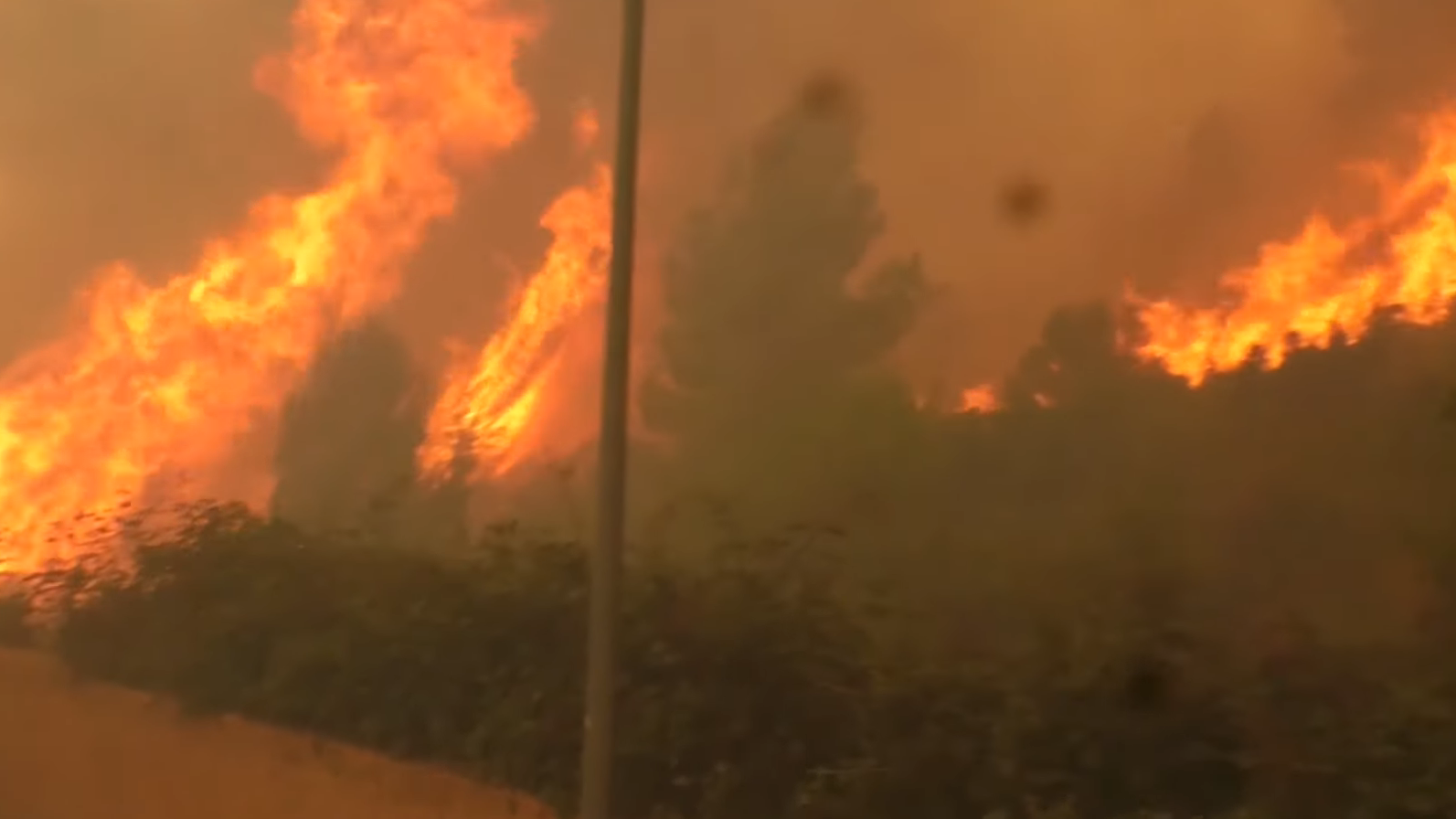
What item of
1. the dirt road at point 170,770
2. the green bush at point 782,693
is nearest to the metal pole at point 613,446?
the green bush at point 782,693

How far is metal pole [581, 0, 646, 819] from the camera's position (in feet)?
26.2

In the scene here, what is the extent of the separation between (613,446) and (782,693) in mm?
3031

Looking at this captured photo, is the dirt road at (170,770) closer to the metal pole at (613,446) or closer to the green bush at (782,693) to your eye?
the green bush at (782,693)

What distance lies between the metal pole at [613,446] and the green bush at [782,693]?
221cm

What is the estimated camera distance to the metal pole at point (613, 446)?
7.99m

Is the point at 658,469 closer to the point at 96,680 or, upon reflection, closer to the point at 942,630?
the point at 942,630

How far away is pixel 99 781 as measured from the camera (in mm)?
12625

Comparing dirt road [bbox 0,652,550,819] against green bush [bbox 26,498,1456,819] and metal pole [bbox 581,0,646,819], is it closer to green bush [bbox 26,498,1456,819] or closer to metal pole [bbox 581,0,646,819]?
green bush [bbox 26,498,1456,819]

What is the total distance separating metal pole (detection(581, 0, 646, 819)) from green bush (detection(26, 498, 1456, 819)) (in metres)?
2.21

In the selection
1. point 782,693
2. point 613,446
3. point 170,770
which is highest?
point 613,446

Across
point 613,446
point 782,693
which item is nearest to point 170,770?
point 782,693

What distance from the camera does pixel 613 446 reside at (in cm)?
811

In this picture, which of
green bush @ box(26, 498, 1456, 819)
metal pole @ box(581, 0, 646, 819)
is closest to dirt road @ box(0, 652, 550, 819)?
green bush @ box(26, 498, 1456, 819)

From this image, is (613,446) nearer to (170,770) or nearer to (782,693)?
(782,693)
